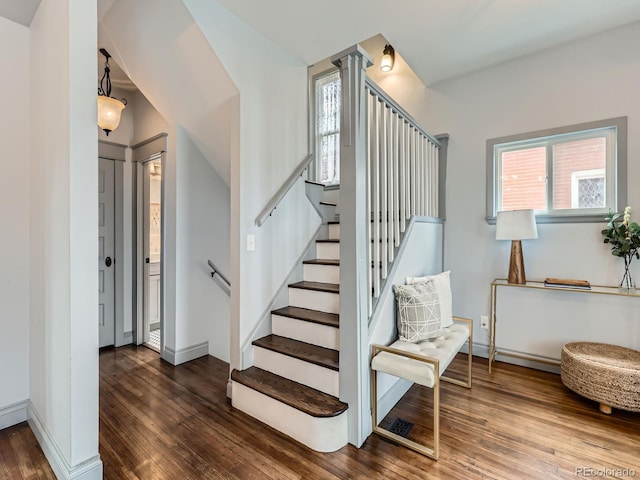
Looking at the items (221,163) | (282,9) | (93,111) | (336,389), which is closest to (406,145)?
(282,9)

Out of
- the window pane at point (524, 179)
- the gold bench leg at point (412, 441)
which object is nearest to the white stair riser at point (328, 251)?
the gold bench leg at point (412, 441)

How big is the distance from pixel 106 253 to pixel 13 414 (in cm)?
182

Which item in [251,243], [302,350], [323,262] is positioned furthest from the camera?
A: [323,262]

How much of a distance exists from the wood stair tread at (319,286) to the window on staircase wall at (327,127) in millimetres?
1560

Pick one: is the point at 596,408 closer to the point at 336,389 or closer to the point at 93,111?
the point at 336,389

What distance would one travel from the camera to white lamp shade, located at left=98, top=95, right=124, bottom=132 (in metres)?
2.50

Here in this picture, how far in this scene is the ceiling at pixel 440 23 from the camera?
89.7 inches

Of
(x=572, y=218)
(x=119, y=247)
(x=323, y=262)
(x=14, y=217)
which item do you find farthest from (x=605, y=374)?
(x=119, y=247)

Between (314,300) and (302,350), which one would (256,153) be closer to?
(314,300)

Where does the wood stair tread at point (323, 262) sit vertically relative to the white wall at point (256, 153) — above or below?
below

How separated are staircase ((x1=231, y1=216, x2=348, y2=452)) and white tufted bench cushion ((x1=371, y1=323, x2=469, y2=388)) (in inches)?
12.8

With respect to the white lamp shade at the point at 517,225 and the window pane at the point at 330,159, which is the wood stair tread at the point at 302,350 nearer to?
the white lamp shade at the point at 517,225

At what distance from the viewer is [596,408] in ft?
7.22

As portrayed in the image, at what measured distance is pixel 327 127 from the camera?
404cm
